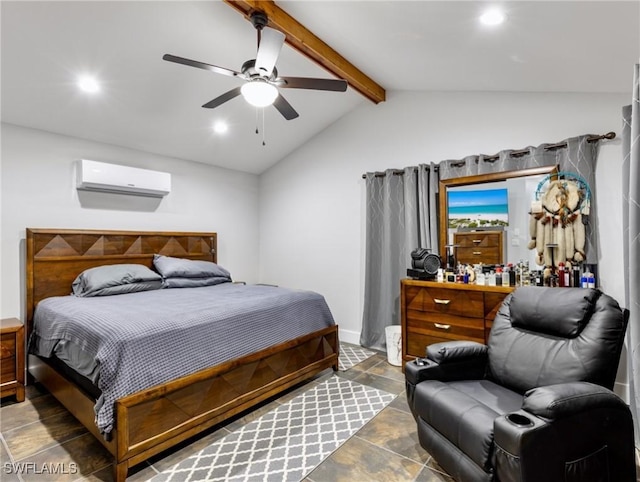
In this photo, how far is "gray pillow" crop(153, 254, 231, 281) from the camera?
3.94m

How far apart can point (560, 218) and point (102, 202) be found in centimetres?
457

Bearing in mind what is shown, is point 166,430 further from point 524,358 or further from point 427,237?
point 427,237

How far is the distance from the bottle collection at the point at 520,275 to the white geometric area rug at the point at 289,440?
129 cm

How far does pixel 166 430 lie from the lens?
7.04ft

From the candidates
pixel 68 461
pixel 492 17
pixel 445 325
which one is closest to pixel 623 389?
pixel 445 325

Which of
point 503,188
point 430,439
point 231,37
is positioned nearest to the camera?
point 430,439

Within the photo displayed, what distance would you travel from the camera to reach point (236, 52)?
10.00 feet

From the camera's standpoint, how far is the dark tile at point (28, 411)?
2.58 m

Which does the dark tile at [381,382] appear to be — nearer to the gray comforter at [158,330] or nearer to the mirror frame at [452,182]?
the gray comforter at [158,330]

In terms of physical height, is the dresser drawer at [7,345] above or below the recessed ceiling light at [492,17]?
below

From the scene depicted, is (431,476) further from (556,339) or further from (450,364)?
(556,339)

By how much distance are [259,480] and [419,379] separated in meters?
1.08

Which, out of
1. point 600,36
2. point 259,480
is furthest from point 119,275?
point 600,36

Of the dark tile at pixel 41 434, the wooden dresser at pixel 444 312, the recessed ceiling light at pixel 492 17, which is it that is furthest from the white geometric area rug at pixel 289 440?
the recessed ceiling light at pixel 492 17
